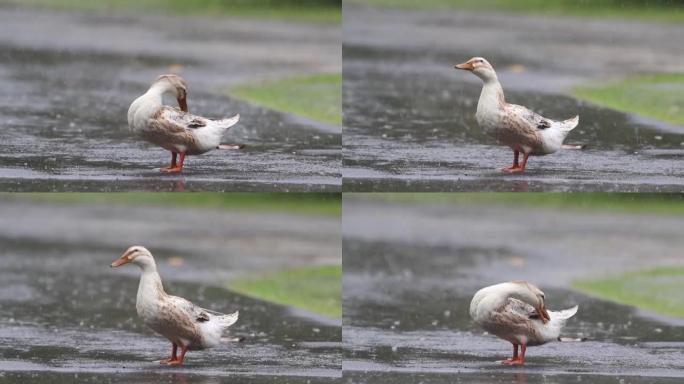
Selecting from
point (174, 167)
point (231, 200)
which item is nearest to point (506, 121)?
point (174, 167)

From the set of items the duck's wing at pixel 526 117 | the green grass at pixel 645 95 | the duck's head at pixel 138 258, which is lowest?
the duck's head at pixel 138 258

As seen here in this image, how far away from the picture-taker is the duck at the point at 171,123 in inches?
529

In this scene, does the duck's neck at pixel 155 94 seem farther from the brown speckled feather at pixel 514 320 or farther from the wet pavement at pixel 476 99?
the brown speckled feather at pixel 514 320

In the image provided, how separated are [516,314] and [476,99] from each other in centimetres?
607

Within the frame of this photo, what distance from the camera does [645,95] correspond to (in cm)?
1809

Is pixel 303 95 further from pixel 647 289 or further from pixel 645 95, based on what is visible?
pixel 647 289

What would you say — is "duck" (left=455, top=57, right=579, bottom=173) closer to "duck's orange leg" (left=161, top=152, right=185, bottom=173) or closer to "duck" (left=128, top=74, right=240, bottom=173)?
"duck" (left=128, top=74, right=240, bottom=173)

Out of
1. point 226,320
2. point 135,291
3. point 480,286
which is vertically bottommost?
point 135,291

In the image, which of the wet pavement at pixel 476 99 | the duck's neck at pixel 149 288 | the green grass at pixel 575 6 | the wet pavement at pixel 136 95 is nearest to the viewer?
the duck's neck at pixel 149 288

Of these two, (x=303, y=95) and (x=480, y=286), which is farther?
(x=303, y=95)

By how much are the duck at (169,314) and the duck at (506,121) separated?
2.74 meters

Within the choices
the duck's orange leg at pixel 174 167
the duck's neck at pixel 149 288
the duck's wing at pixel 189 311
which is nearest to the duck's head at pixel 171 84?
the duck's orange leg at pixel 174 167

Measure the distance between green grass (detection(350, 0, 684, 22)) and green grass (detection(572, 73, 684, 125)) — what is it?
8.77 ft

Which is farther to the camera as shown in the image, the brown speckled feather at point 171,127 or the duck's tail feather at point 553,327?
the brown speckled feather at point 171,127
